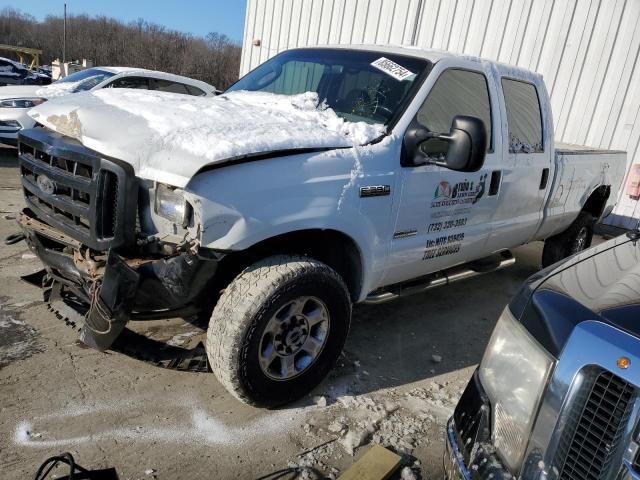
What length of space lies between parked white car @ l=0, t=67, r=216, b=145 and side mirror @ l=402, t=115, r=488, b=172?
6335 mm

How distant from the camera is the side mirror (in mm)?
2883

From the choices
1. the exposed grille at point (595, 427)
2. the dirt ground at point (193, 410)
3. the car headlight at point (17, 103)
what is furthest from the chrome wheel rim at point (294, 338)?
the car headlight at point (17, 103)

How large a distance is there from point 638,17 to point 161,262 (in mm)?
8967

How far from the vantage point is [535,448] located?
65.9 inches

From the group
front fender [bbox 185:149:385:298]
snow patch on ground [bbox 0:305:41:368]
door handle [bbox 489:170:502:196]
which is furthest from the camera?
door handle [bbox 489:170:502:196]

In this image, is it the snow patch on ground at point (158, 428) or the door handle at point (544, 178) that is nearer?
the snow patch on ground at point (158, 428)

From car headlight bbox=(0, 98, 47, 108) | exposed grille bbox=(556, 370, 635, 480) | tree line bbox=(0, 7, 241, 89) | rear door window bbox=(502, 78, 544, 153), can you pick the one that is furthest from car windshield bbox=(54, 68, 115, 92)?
tree line bbox=(0, 7, 241, 89)

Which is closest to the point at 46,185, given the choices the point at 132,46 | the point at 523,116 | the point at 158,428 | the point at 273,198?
the point at 273,198

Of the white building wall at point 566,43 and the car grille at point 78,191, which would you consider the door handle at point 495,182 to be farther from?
the white building wall at point 566,43

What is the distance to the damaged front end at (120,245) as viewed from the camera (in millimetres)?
2439

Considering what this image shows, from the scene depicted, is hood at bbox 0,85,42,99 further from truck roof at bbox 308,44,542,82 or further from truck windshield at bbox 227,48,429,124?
truck roof at bbox 308,44,542,82

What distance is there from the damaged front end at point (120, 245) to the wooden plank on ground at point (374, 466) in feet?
3.71

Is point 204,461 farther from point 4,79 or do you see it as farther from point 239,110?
point 4,79

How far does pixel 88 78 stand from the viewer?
9414 mm
